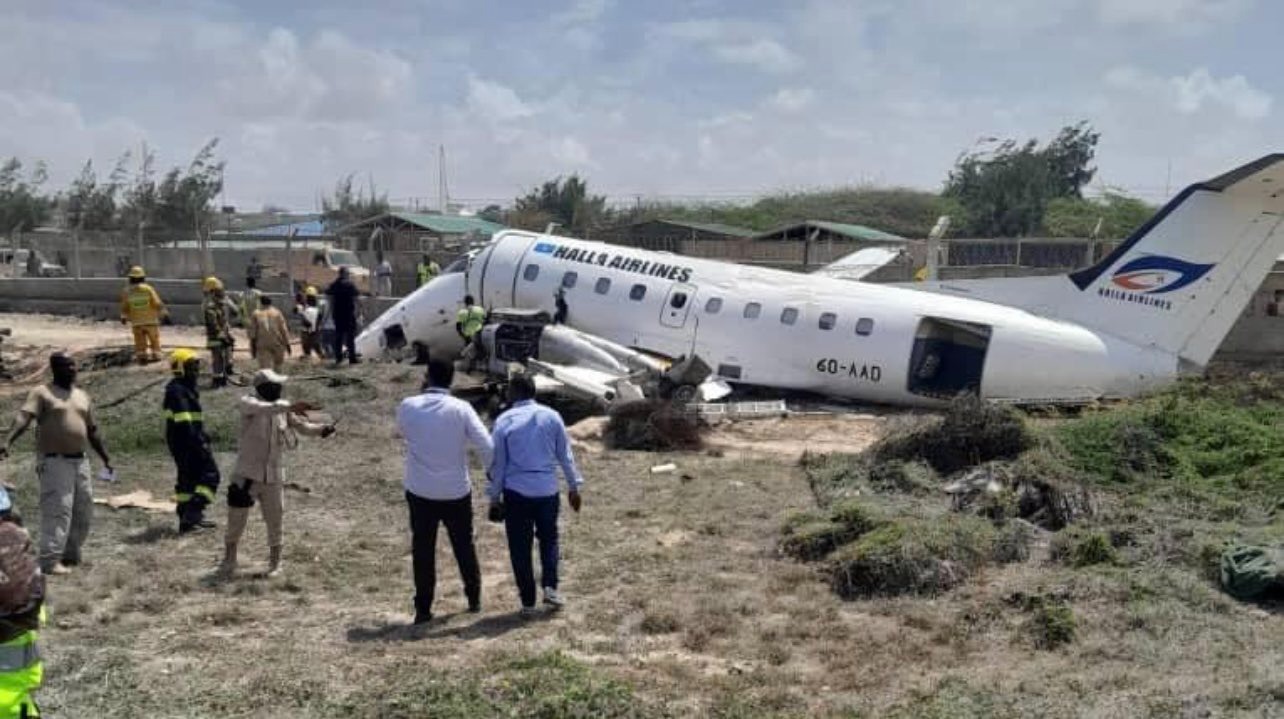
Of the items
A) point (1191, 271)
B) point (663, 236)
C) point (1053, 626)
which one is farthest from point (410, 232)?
point (1053, 626)

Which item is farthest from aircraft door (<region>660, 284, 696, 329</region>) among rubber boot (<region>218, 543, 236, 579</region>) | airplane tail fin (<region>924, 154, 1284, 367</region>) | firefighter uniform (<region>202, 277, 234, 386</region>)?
rubber boot (<region>218, 543, 236, 579</region>)

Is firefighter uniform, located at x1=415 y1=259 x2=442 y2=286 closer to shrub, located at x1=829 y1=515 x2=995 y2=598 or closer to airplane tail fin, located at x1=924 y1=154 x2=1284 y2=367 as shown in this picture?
airplane tail fin, located at x1=924 y1=154 x2=1284 y2=367

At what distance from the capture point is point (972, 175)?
6875 centimetres

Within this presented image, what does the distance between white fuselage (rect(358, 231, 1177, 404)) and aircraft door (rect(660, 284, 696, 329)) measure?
23 mm

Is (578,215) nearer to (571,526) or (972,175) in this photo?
(972,175)

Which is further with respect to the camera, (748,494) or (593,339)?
(593,339)

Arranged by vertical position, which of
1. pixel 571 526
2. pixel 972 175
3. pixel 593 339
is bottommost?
pixel 571 526

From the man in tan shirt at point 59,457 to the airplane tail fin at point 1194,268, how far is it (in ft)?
45.6

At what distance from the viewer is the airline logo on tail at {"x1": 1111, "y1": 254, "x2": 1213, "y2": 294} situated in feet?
54.7

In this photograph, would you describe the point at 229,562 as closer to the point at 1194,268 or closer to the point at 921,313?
the point at 921,313

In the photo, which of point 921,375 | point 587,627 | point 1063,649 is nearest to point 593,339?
point 921,375

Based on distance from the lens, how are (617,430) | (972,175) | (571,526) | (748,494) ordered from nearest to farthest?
1. (571,526)
2. (748,494)
3. (617,430)
4. (972,175)

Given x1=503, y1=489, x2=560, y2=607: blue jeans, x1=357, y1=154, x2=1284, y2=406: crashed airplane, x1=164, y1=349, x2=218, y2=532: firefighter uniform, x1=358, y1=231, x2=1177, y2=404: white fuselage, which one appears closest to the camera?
x1=503, y1=489, x2=560, y2=607: blue jeans

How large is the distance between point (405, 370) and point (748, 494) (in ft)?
27.3
